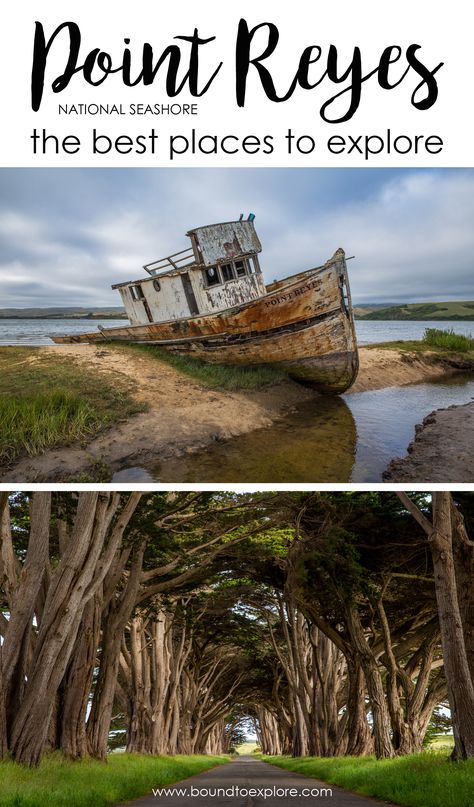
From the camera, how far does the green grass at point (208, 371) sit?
5680 millimetres

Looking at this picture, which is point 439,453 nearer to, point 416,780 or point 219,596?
point 416,780

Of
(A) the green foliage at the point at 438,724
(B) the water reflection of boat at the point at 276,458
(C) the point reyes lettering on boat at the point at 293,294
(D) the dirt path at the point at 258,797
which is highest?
(C) the point reyes lettering on boat at the point at 293,294

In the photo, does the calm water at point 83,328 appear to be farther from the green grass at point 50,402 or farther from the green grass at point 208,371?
the green grass at point 208,371

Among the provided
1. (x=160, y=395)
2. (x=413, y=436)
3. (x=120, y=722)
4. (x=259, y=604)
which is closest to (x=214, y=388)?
(x=160, y=395)

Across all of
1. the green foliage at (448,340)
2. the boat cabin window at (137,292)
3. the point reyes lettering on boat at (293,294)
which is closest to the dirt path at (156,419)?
the boat cabin window at (137,292)

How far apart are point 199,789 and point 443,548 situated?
6721mm

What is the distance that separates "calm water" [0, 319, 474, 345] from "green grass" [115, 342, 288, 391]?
323 mm

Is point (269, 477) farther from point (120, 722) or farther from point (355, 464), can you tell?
point (120, 722)

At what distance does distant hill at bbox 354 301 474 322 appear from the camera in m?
5.47

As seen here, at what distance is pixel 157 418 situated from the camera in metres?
5.27

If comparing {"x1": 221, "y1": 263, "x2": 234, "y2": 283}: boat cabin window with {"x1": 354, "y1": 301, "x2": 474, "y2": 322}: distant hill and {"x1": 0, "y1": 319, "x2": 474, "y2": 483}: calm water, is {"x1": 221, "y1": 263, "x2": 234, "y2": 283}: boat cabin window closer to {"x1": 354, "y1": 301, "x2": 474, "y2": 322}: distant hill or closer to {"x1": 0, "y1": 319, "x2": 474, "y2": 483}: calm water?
{"x1": 0, "y1": 319, "x2": 474, "y2": 483}: calm water

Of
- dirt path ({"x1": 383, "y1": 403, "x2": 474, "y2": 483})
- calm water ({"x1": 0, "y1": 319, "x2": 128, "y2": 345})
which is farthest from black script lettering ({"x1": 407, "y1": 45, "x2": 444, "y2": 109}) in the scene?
calm water ({"x1": 0, "y1": 319, "x2": 128, "y2": 345})

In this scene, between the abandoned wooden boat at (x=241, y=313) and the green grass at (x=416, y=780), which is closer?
the abandoned wooden boat at (x=241, y=313)

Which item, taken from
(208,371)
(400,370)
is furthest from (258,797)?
(208,371)
